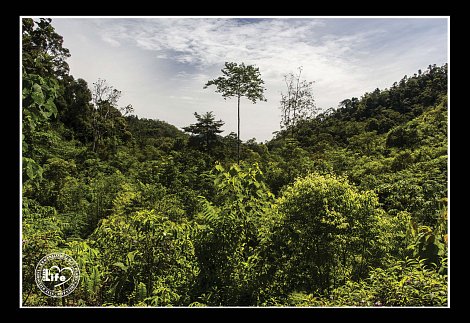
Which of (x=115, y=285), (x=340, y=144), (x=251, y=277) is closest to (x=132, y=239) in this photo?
(x=115, y=285)

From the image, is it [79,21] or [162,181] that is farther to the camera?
[162,181]

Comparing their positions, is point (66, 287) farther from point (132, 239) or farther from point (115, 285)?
point (132, 239)

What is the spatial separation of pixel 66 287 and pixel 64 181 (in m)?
6.74

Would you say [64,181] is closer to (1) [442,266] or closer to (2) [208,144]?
(2) [208,144]

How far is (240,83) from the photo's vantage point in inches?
239

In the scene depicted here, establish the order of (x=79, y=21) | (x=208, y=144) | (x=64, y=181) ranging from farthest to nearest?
(x=208, y=144)
(x=64, y=181)
(x=79, y=21)

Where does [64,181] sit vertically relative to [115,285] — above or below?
above

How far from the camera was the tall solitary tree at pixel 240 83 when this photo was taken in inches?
210

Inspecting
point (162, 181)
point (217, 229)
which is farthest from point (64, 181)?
point (217, 229)

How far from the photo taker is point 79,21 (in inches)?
155

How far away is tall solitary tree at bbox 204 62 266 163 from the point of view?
5340mm

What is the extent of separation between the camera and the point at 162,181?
32.3ft

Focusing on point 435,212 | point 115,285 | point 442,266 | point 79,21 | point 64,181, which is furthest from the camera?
point 64,181

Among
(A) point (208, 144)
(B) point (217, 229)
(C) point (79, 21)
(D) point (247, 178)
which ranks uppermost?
(C) point (79, 21)
